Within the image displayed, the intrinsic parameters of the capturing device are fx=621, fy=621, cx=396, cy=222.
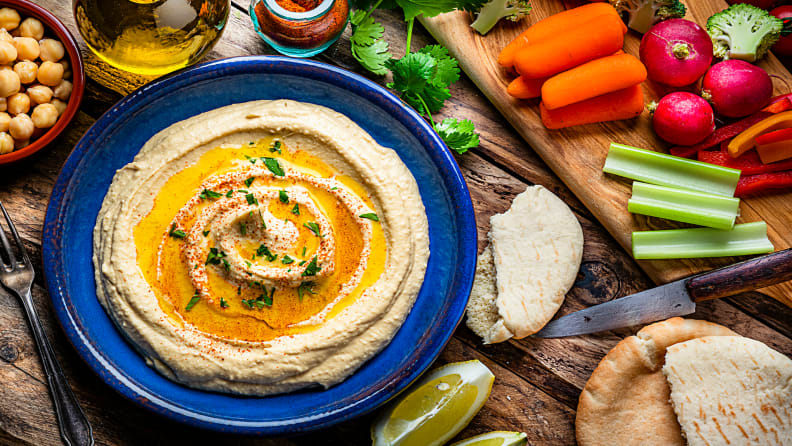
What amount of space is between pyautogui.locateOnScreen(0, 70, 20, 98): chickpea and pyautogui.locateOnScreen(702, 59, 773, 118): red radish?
3.77 meters

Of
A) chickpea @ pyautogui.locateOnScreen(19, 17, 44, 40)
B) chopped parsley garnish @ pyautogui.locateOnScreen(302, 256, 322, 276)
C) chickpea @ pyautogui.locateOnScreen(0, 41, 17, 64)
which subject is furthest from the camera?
chickpea @ pyautogui.locateOnScreen(19, 17, 44, 40)

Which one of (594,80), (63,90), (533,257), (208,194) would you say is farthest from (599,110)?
(63,90)

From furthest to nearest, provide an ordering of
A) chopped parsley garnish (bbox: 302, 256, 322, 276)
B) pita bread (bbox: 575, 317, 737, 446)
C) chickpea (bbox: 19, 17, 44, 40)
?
pita bread (bbox: 575, 317, 737, 446) < chickpea (bbox: 19, 17, 44, 40) < chopped parsley garnish (bbox: 302, 256, 322, 276)

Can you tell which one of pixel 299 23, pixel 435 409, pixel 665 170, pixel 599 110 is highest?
pixel 299 23

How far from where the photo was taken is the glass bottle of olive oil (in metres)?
3.07

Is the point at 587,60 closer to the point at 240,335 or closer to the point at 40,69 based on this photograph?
the point at 240,335

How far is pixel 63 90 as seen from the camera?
336 cm

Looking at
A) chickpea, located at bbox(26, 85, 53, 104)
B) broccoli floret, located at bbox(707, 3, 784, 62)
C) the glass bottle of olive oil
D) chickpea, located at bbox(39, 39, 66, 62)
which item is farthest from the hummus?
broccoli floret, located at bbox(707, 3, 784, 62)

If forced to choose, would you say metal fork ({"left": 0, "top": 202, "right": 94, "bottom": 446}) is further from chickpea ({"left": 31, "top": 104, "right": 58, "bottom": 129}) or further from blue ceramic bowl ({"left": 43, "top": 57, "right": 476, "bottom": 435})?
chickpea ({"left": 31, "top": 104, "right": 58, "bottom": 129})

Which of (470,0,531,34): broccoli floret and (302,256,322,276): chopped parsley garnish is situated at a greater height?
(470,0,531,34): broccoli floret

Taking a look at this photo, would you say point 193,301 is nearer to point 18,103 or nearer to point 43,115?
point 43,115

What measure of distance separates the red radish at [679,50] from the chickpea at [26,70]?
3401mm

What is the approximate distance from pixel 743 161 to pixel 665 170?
0.45m

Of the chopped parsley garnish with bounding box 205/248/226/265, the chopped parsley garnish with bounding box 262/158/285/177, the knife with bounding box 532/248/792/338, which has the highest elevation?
the chopped parsley garnish with bounding box 262/158/285/177
